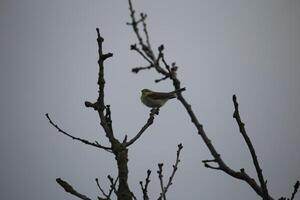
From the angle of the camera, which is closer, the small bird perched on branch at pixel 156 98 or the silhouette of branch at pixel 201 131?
the silhouette of branch at pixel 201 131

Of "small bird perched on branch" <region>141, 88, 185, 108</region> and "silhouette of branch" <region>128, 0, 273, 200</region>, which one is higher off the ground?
"small bird perched on branch" <region>141, 88, 185, 108</region>

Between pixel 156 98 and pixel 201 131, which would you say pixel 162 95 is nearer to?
pixel 156 98

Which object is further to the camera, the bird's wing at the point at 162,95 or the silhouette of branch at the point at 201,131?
the bird's wing at the point at 162,95

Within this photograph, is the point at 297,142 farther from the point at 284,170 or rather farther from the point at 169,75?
the point at 169,75

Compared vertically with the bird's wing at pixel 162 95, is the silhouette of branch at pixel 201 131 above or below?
A: below

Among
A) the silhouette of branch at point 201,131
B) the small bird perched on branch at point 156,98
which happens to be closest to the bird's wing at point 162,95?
the small bird perched on branch at point 156,98

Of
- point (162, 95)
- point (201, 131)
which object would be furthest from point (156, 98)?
point (201, 131)

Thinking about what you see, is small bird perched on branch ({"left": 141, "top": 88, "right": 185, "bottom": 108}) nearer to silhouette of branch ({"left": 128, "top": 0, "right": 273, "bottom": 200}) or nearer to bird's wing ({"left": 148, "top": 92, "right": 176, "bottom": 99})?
bird's wing ({"left": 148, "top": 92, "right": 176, "bottom": 99})

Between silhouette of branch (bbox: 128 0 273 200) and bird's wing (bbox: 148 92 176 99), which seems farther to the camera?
bird's wing (bbox: 148 92 176 99)

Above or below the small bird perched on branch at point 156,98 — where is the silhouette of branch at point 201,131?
below

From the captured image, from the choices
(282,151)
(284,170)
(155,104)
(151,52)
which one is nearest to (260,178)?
(151,52)

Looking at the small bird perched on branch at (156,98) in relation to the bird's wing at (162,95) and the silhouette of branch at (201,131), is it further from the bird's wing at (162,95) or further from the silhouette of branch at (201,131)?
the silhouette of branch at (201,131)

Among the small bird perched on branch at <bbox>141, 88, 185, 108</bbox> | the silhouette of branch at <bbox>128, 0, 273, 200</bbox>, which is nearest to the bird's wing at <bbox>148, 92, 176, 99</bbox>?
the small bird perched on branch at <bbox>141, 88, 185, 108</bbox>

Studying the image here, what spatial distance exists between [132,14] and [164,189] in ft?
9.38
